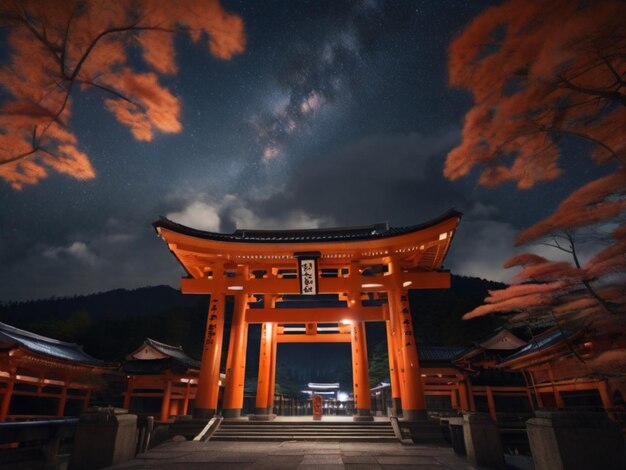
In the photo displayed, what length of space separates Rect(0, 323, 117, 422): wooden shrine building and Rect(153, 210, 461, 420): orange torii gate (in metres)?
6.91

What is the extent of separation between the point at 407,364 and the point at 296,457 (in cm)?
601

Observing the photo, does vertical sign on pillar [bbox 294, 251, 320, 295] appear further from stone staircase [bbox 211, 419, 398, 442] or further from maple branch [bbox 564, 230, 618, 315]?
maple branch [bbox 564, 230, 618, 315]

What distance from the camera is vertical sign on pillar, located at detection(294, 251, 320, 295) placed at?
45.1 feet

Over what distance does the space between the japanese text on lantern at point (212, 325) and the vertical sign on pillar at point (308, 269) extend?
3542mm

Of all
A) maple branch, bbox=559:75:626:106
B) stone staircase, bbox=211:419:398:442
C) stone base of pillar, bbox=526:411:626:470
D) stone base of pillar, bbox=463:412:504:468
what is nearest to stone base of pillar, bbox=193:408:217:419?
stone staircase, bbox=211:419:398:442

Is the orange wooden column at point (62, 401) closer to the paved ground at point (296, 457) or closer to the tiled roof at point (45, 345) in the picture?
the tiled roof at point (45, 345)

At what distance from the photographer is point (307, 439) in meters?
10.3

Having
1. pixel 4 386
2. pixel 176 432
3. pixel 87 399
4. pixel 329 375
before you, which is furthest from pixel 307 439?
pixel 329 375

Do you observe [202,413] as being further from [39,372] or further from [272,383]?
[39,372]

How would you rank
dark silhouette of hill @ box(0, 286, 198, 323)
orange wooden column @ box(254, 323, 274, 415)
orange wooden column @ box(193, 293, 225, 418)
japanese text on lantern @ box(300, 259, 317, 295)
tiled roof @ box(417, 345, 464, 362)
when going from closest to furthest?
1. orange wooden column @ box(193, 293, 225, 418)
2. japanese text on lantern @ box(300, 259, 317, 295)
3. orange wooden column @ box(254, 323, 274, 415)
4. tiled roof @ box(417, 345, 464, 362)
5. dark silhouette of hill @ box(0, 286, 198, 323)

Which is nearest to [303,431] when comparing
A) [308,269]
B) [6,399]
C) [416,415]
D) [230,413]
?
[230,413]

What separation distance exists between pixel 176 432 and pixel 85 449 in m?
5.65

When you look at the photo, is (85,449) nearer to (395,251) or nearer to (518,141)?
(518,141)

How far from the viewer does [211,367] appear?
1267cm
